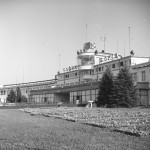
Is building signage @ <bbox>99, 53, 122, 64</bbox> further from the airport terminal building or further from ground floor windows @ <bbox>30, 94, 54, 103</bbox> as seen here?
ground floor windows @ <bbox>30, 94, 54, 103</bbox>

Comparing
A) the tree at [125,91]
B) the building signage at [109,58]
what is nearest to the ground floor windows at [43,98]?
the building signage at [109,58]

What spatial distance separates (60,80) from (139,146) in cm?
7304

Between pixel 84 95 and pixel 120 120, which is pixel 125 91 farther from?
pixel 120 120

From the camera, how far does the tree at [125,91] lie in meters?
39.5

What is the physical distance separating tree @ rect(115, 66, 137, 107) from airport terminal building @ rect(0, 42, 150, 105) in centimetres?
555

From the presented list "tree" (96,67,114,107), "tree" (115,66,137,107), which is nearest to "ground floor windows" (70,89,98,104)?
"tree" (96,67,114,107)

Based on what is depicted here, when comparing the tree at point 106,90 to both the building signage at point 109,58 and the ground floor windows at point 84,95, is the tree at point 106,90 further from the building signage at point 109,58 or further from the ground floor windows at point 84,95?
the building signage at point 109,58

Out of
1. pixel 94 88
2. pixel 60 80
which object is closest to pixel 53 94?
pixel 60 80

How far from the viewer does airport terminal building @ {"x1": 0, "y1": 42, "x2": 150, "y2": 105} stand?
159 feet

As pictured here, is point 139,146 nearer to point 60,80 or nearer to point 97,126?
point 97,126

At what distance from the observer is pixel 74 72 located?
7394cm

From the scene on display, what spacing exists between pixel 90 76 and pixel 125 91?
27185 millimetres

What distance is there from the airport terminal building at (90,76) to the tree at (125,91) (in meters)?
5.55

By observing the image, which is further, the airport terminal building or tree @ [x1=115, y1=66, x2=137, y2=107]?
the airport terminal building
